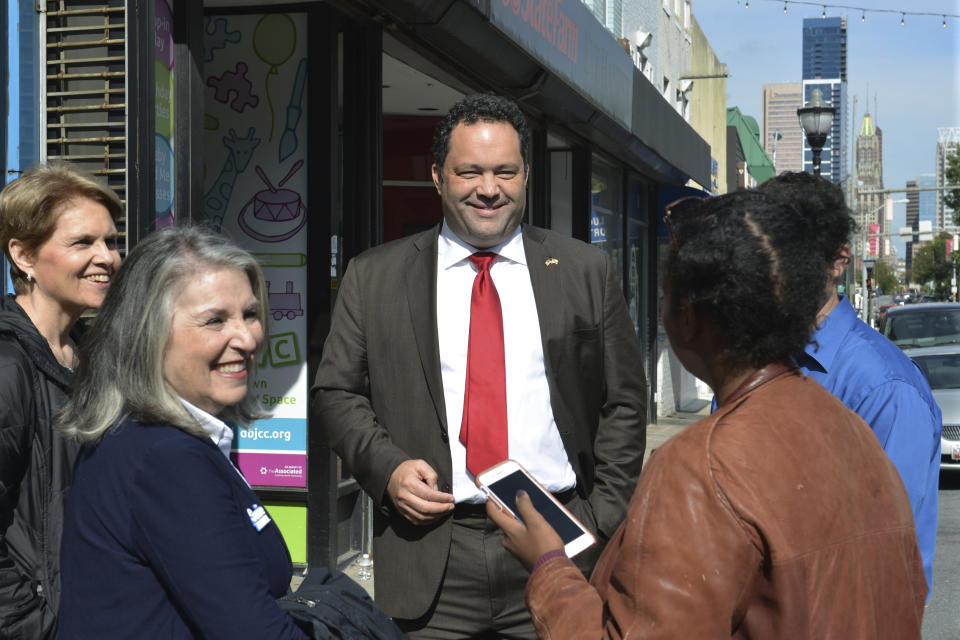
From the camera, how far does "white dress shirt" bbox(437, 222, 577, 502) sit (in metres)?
3.13

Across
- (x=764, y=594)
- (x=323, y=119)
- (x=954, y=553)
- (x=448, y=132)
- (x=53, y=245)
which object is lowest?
(x=954, y=553)

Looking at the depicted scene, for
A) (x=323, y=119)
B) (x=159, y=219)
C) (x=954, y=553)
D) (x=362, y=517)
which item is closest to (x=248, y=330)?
(x=159, y=219)

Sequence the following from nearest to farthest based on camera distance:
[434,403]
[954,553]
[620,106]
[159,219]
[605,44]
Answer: [434,403] → [159,219] → [954,553] → [605,44] → [620,106]

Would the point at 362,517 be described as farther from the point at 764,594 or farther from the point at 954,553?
the point at 764,594

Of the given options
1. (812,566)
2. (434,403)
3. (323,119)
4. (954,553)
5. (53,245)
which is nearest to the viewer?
(812,566)

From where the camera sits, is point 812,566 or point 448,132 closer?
point 812,566

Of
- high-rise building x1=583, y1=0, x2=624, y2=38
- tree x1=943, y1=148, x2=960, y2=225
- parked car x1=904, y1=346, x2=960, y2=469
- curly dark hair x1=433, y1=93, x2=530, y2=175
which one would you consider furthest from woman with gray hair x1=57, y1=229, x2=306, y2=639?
tree x1=943, y1=148, x2=960, y2=225

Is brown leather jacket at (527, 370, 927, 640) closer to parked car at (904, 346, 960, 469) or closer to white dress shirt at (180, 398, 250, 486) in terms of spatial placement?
white dress shirt at (180, 398, 250, 486)

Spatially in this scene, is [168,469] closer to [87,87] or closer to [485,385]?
[485,385]

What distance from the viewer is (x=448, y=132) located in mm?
3359

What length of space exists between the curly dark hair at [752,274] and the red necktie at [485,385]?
1.40 meters

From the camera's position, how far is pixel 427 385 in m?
3.18

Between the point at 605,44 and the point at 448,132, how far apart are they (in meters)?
→ 6.66

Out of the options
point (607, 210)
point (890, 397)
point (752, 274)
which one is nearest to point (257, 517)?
point (752, 274)
